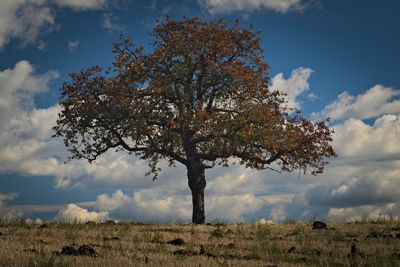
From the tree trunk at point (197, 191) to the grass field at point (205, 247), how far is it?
8726mm

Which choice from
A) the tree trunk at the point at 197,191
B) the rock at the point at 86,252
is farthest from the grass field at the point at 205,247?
the tree trunk at the point at 197,191

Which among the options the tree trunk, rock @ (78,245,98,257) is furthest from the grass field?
the tree trunk

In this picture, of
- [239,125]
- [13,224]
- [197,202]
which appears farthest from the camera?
[197,202]

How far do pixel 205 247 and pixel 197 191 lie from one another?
15558 mm

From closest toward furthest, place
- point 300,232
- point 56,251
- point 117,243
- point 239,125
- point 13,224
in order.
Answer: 1. point 56,251
2. point 117,243
3. point 300,232
4. point 13,224
5. point 239,125

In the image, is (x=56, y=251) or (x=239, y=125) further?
(x=239, y=125)

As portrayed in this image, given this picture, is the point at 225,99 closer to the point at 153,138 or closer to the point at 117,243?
the point at 153,138

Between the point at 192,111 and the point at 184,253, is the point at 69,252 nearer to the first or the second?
the point at 184,253

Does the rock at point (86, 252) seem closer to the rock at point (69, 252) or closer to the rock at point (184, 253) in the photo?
the rock at point (69, 252)

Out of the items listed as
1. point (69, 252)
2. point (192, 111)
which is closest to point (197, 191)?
point (192, 111)

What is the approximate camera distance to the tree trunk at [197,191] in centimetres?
3025

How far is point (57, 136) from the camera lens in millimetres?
30641

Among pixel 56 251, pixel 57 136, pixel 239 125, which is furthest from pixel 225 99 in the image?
pixel 56 251

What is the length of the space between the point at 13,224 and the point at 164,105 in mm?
10739
